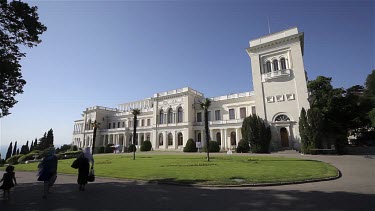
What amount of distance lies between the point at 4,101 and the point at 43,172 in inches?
387

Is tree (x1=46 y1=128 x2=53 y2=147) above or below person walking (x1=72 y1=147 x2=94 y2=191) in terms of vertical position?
above

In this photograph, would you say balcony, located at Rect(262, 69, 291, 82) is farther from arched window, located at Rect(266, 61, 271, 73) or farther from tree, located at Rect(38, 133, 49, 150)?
tree, located at Rect(38, 133, 49, 150)

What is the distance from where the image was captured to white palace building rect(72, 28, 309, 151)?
34500 mm

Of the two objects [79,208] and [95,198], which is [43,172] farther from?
[79,208]

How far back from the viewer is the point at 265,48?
128 feet

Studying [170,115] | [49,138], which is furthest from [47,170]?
[49,138]

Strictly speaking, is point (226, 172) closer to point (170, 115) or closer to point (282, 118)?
point (282, 118)

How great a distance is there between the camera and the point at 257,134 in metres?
32.8

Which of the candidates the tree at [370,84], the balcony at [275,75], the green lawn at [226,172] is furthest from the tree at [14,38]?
the tree at [370,84]

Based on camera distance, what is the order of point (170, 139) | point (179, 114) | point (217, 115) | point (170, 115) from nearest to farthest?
1. point (217, 115)
2. point (179, 114)
3. point (170, 139)
4. point (170, 115)

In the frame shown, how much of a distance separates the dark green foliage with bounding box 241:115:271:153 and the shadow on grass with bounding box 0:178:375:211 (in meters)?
25.2

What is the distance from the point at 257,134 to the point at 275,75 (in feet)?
37.6

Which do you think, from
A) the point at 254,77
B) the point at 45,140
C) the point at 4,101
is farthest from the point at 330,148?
the point at 45,140

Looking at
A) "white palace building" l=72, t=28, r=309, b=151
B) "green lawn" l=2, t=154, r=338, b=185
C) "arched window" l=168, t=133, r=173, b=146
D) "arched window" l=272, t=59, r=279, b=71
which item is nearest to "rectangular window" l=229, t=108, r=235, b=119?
"white palace building" l=72, t=28, r=309, b=151
